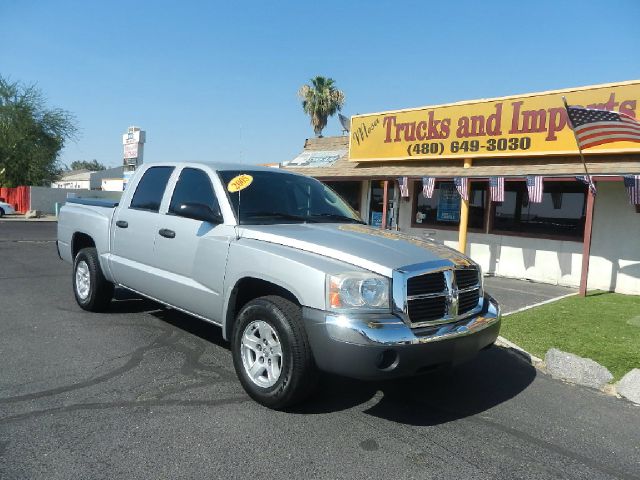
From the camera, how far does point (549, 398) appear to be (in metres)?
4.28

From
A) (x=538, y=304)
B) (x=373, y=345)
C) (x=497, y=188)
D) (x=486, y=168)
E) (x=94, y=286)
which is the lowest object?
(x=538, y=304)

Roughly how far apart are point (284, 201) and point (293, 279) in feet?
4.64

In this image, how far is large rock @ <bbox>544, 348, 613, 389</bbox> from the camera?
4.66 metres

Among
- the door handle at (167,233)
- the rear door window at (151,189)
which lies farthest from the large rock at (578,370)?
the rear door window at (151,189)

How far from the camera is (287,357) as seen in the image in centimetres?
346

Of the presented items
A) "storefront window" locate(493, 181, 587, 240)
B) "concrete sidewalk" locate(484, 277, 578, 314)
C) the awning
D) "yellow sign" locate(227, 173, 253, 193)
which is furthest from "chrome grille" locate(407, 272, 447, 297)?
"storefront window" locate(493, 181, 587, 240)

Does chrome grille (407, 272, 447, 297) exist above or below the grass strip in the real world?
above

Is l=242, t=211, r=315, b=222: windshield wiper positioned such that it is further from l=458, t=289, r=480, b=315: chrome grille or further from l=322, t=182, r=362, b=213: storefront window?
l=322, t=182, r=362, b=213: storefront window

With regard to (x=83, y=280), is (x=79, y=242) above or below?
above

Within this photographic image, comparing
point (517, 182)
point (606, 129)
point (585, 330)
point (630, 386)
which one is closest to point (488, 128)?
point (517, 182)

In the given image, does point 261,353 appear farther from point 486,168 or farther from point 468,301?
point 486,168

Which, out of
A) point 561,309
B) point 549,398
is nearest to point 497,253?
point 561,309

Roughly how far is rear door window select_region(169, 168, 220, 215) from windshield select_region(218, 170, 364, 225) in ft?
0.59

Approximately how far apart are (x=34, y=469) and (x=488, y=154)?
11070 millimetres
